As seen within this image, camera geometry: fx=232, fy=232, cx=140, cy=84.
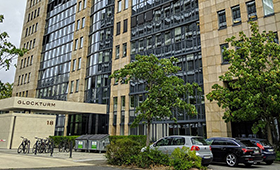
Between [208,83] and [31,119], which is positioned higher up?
[208,83]

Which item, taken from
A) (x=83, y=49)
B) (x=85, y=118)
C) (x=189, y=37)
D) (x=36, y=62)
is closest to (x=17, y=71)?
(x=36, y=62)

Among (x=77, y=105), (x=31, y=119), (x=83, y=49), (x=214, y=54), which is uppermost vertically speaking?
(x=83, y=49)

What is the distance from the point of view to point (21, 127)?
85.8 ft

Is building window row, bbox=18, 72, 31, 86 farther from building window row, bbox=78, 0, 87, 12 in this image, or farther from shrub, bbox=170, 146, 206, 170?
shrub, bbox=170, 146, 206, 170

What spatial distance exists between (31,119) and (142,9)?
63.8ft

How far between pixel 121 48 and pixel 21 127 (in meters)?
15.7

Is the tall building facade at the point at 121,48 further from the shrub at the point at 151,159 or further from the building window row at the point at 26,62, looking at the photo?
the shrub at the point at 151,159

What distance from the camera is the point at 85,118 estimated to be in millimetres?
32312

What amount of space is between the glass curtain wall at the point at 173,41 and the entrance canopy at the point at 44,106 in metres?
5.42

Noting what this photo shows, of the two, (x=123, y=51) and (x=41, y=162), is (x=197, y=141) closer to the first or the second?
(x=41, y=162)

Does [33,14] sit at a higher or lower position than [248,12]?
higher

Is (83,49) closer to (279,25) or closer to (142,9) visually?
(142,9)

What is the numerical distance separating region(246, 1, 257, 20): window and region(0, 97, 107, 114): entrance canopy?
2041 centimetres

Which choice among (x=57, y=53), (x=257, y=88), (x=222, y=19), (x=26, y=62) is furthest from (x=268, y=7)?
(x=26, y=62)
